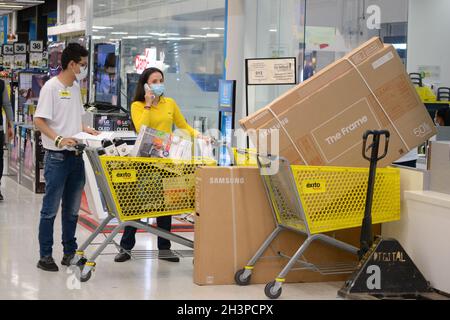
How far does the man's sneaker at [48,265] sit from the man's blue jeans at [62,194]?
4cm

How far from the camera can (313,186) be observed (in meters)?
5.18

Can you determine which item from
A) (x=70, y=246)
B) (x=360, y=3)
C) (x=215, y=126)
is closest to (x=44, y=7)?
(x=215, y=126)

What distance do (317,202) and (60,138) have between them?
1.84m

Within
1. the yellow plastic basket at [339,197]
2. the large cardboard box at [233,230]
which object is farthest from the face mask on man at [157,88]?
the yellow plastic basket at [339,197]

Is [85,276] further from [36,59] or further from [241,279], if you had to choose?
[36,59]

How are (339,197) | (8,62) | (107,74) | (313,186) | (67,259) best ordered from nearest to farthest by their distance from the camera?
(313,186)
(339,197)
(67,259)
(107,74)
(8,62)

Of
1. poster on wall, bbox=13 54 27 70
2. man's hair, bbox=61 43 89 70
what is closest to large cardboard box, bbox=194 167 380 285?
man's hair, bbox=61 43 89 70

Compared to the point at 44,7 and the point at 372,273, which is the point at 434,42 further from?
the point at 44,7

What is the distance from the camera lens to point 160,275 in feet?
19.2

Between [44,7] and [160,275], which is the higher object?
[44,7]

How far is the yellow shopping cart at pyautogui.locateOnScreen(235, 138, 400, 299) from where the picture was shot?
5.16 m

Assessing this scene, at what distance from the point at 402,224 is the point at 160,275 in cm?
176

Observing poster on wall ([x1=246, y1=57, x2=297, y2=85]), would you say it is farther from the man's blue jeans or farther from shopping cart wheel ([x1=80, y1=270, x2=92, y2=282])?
shopping cart wheel ([x1=80, y1=270, x2=92, y2=282])

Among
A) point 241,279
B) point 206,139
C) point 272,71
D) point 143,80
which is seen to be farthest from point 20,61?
point 241,279
